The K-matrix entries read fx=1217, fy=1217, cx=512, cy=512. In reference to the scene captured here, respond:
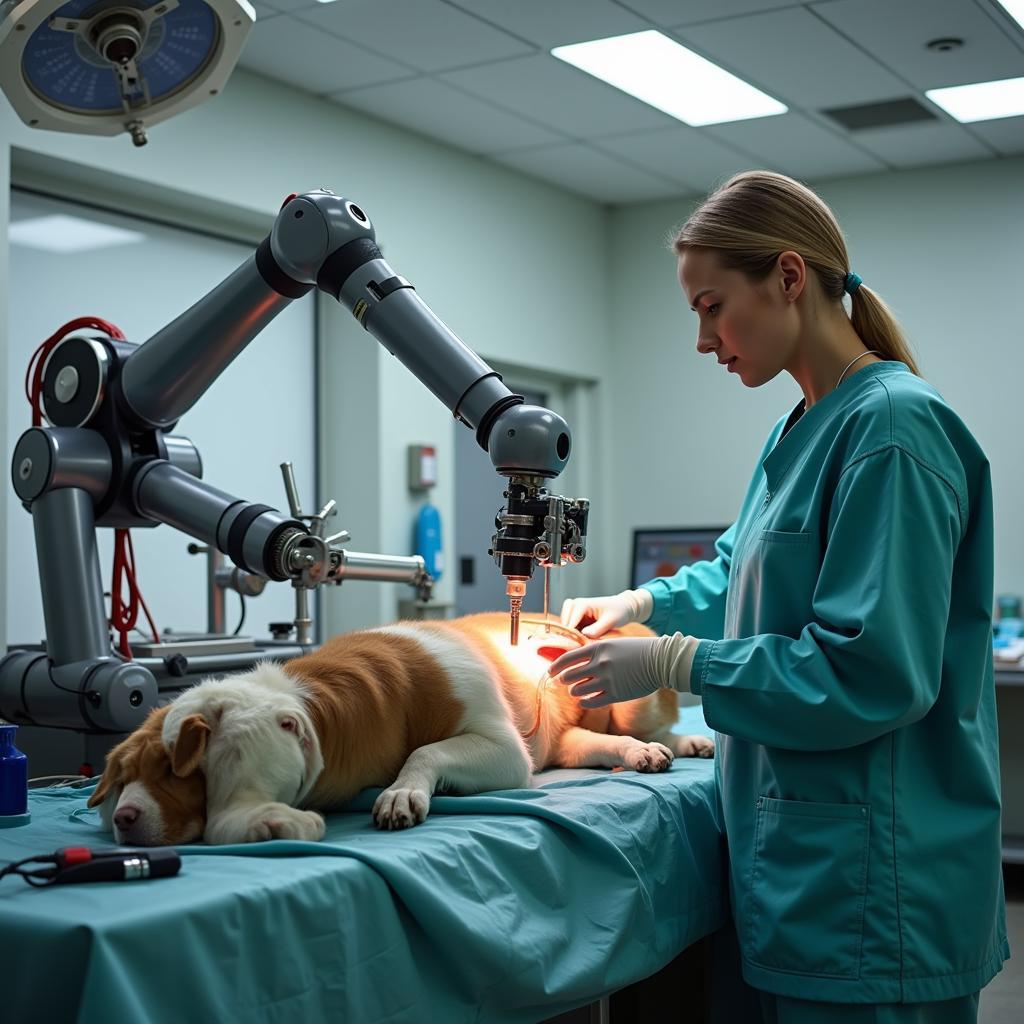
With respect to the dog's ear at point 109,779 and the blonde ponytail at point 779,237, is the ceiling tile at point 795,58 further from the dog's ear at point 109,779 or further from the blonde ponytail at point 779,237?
the dog's ear at point 109,779

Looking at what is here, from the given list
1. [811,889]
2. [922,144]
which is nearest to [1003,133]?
[922,144]

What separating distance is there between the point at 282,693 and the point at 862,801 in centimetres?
65

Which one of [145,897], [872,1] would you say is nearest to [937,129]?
[872,1]

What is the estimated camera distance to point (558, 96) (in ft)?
13.5

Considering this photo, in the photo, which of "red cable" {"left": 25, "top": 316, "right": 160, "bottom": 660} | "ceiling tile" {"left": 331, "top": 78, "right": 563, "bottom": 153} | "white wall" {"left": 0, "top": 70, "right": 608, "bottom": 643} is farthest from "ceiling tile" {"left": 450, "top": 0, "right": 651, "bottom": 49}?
"red cable" {"left": 25, "top": 316, "right": 160, "bottom": 660}

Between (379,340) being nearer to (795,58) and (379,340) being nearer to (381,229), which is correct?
(795,58)

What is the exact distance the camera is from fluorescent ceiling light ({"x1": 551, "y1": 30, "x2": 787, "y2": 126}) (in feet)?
12.2

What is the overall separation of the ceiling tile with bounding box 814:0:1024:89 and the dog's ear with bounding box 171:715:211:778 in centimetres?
295

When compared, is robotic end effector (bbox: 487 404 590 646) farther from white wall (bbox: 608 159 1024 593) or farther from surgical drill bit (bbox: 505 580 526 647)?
white wall (bbox: 608 159 1024 593)

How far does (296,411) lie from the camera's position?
171 inches

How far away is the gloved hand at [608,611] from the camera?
5.90 ft

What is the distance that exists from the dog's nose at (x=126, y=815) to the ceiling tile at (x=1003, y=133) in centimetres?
411

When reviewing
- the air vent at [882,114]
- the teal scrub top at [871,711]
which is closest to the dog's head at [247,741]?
the teal scrub top at [871,711]

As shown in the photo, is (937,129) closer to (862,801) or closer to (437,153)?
(437,153)
